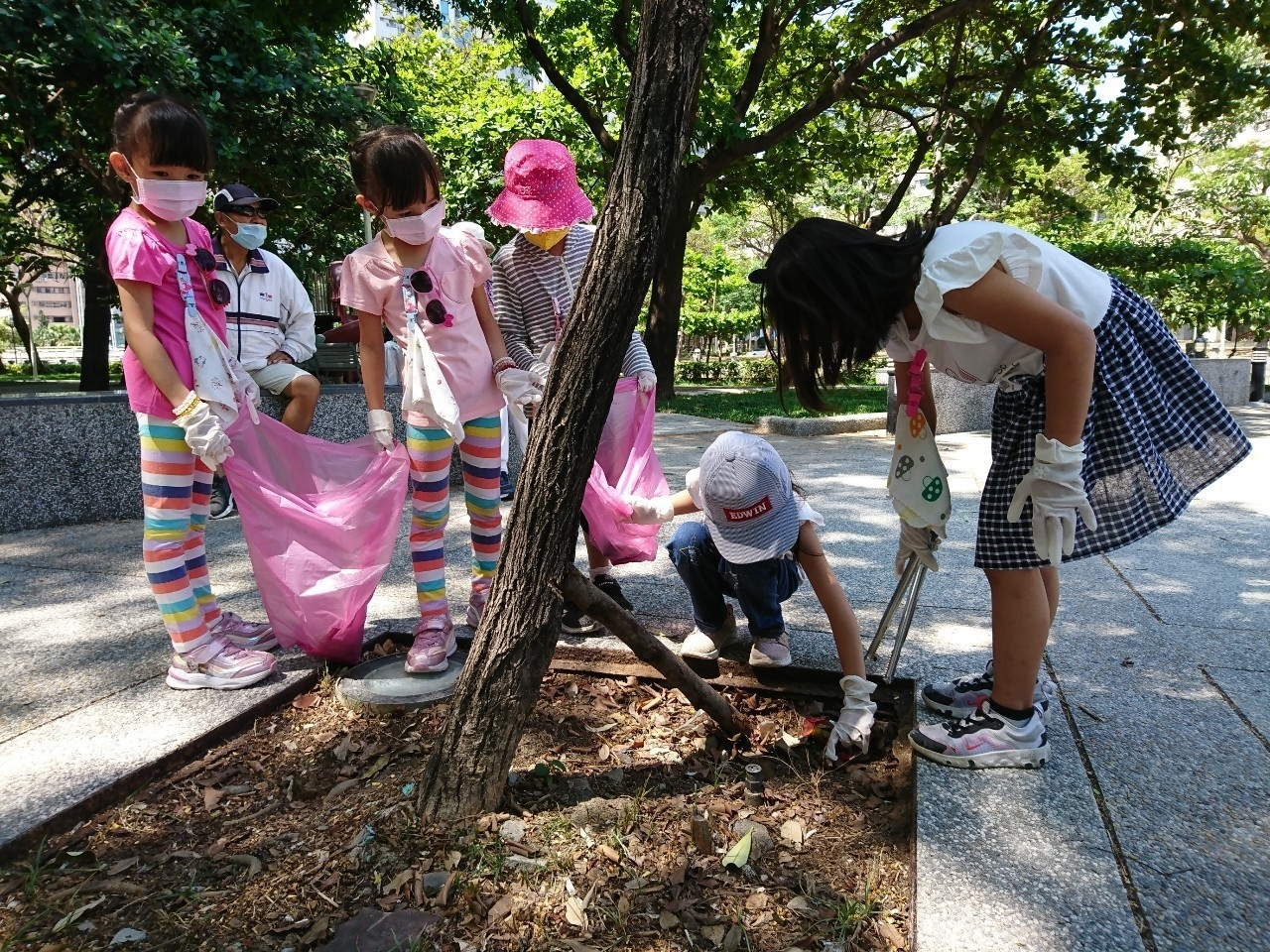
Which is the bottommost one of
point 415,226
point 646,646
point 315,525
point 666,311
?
point 646,646

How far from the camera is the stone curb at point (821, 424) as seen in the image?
27.1ft

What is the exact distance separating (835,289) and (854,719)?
1.03 metres

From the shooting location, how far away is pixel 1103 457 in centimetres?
→ 190

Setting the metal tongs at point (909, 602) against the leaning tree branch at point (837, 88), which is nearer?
the metal tongs at point (909, 602)

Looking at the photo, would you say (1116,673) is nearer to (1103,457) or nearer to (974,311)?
(1103,457)

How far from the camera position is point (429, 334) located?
2426 millimetres

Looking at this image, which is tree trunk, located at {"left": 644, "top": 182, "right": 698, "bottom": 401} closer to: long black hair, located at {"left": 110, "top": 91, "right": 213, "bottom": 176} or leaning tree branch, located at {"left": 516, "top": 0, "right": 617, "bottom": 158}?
leaning tree branch, located at {"left": 516, "top": 0, "right": 617, "bottom": 158}

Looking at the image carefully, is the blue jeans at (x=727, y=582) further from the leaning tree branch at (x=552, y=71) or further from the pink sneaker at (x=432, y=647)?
the leaning tree branch at (x=552, y=71)

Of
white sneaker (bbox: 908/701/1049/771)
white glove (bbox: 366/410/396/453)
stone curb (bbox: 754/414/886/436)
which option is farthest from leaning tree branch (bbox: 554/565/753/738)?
stone curb (bbox: 754/414/886/436)

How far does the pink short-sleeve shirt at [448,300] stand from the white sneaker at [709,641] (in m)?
0.92

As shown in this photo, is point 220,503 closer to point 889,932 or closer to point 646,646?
point 646,646

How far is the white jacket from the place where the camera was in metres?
3.82

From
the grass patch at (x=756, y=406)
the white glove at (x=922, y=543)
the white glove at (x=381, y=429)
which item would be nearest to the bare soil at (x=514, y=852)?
the white glove at (x=922, y=543)

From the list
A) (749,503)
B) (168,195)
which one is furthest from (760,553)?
(168,195)
